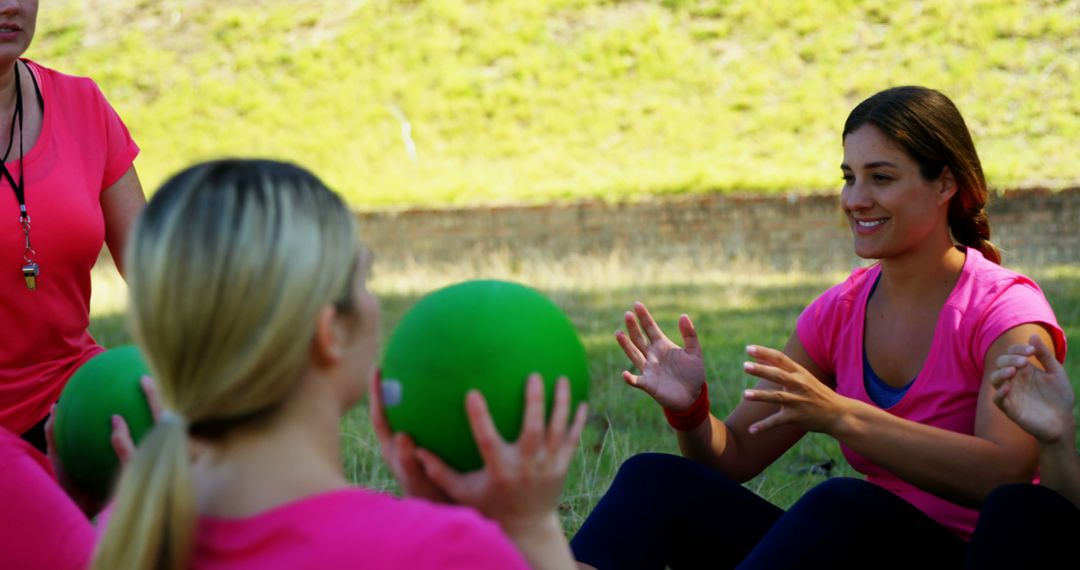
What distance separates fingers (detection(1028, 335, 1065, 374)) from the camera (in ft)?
8.47

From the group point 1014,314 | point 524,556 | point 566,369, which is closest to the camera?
point 524,556

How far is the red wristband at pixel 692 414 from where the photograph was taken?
316cm

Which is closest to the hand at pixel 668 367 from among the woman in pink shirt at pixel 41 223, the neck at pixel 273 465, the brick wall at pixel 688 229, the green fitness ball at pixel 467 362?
the green fitness ball at pixel 467 362

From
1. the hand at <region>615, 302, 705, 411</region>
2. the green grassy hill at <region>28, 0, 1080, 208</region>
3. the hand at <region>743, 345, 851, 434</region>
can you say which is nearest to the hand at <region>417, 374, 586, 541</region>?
the hand at <region>743, 345, 851, 434</region>

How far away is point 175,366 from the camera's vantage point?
63.1 inches

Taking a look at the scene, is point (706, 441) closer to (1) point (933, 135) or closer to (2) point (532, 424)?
(1) point (933, 135)

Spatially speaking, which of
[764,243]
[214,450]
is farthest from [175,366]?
[764,243]

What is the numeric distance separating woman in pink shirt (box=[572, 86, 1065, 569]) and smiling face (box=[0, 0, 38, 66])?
1707mm

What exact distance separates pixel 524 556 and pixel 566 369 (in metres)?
0.40

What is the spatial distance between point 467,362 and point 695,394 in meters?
1.24

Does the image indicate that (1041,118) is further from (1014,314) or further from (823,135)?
(1014,314)

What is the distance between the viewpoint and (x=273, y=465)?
1650 mm

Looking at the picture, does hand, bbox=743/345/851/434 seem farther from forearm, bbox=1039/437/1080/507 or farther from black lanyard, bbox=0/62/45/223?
black lanyard, bbox=0/62/45/223

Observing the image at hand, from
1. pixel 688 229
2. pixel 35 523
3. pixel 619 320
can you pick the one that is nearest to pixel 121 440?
pixel 35 523
